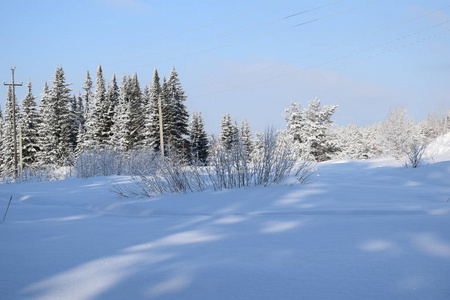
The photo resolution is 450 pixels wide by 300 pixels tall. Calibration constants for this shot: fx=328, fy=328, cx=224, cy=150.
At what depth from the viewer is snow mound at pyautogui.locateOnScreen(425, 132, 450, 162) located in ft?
37.7

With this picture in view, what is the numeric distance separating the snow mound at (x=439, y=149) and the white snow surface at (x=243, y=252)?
28.5 ft

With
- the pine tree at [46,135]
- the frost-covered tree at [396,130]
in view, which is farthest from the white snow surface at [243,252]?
the pine tree at [46,135]

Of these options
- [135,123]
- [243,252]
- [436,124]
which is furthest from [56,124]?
[436,124]

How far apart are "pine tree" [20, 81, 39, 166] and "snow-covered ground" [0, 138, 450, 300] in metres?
37.0

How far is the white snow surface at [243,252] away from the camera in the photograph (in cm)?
163

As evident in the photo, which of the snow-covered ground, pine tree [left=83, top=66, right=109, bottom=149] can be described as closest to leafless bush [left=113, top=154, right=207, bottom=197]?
the snow-covered ground

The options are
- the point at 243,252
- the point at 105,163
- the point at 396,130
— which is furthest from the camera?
the point at 396,130

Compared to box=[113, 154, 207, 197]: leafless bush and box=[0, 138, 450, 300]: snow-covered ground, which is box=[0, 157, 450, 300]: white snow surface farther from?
box=[113, 154, 207, 197]: leafless bush

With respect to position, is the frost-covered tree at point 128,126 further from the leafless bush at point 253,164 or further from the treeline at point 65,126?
the leafless bush at point 253,164

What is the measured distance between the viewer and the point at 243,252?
2.23 m

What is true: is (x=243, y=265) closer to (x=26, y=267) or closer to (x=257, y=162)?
(x=26, y=267)

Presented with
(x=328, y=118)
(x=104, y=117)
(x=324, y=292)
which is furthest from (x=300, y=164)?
(x=104, y=117)

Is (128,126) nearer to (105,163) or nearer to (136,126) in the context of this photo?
(136,126)

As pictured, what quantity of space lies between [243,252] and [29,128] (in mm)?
40905
